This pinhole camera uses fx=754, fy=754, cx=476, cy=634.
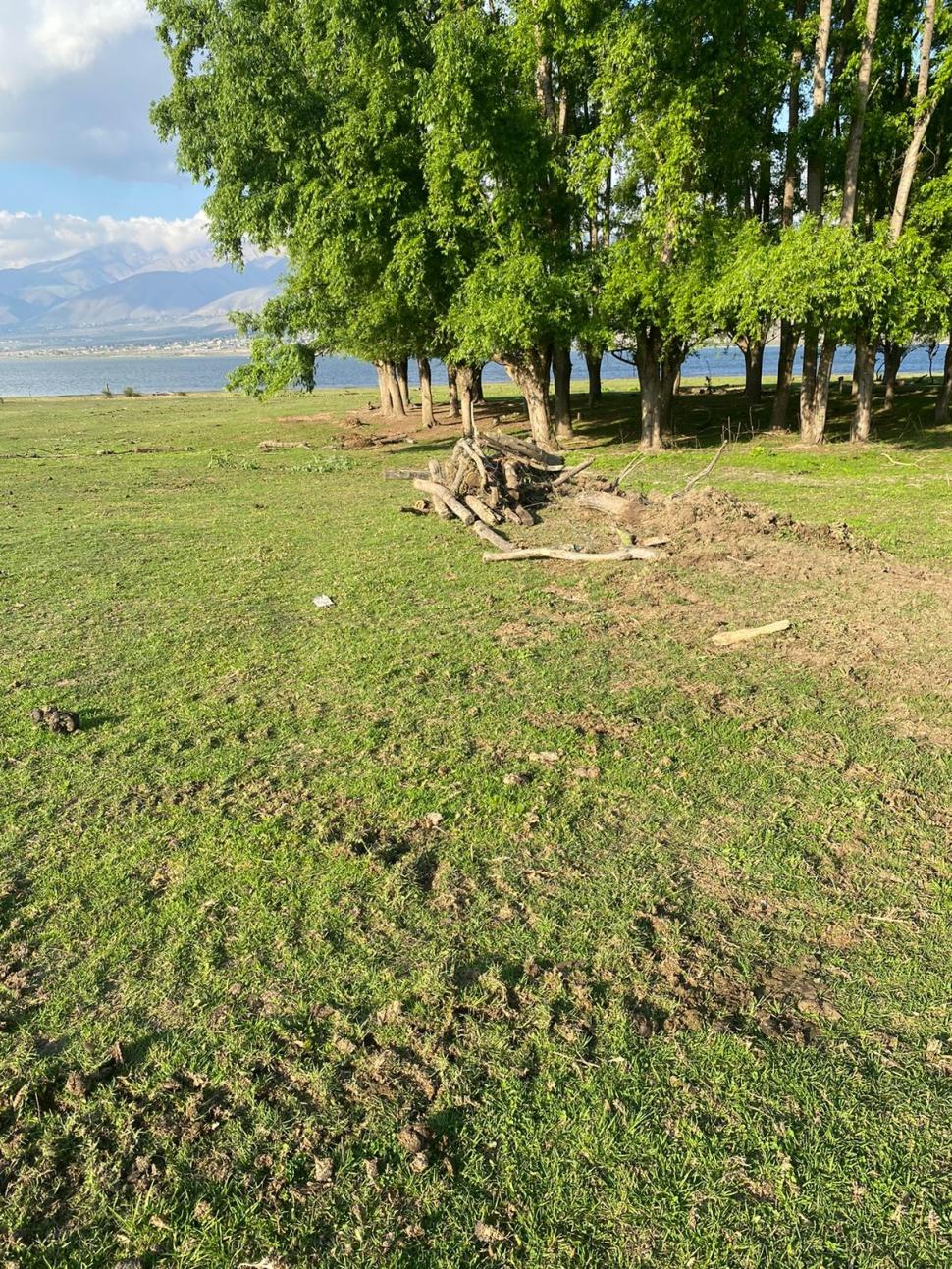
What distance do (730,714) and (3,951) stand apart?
193 inches

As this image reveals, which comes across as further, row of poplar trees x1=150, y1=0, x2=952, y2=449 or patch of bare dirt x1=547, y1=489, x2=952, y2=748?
row of poplar trees x1=150, y1=0, x2=952, y2=449

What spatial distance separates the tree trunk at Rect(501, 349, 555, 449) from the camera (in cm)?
2027

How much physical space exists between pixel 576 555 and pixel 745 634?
3421 millimetres

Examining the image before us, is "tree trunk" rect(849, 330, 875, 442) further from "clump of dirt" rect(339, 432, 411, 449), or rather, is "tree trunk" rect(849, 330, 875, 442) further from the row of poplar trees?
"clump of dirt" rect(339, 432, 411, 449)

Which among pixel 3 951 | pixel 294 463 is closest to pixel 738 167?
pixel 294 463

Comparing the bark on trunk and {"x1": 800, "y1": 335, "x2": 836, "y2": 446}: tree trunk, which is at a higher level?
the bark on trunk

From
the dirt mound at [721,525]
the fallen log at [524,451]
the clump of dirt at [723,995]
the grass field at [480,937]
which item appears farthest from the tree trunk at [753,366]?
the clump of dirt at [723,995]

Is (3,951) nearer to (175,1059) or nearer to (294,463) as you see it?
(175,1059)

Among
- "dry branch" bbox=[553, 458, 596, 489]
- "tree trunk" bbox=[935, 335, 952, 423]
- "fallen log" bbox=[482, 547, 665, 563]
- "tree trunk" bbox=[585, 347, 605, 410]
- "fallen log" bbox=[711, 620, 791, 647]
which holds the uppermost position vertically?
"tree trunk" bbox=[585, 347, 605, 410]

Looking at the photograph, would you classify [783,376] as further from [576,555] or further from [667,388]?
[576,555]

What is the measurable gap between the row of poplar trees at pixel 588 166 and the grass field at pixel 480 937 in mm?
11984

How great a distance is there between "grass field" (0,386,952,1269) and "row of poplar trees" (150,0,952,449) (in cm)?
1198

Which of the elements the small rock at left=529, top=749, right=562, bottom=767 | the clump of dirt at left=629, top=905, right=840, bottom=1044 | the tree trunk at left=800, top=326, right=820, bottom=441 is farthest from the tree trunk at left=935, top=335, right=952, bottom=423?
the clump of dirt at left=629, top=905, right=840, bottom=1044

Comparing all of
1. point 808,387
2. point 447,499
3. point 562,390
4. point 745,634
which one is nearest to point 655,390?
point 808,387
